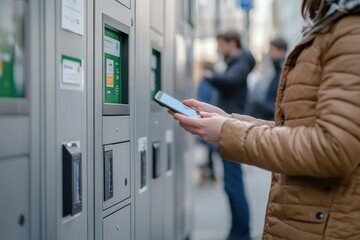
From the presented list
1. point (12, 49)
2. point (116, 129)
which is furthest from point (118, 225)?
point (12, 49)

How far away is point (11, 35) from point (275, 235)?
1.13 meters

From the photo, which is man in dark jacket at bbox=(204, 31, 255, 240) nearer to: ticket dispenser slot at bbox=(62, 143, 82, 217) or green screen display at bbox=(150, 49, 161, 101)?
green screen display at bbox=(150, 49, 161, 101)

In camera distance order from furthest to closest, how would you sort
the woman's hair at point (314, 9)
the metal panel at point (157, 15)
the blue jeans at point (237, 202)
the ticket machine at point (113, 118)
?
1. the blue jeans at point (237, 202)
2. the metal panel at point (157, 15)
3. the ticket machine at point (113, 118)
4. the woman's hair at point (314, 9)

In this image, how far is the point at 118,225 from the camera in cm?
240

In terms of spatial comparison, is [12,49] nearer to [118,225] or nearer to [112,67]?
[112,67]

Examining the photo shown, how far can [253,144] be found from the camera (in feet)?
5.45

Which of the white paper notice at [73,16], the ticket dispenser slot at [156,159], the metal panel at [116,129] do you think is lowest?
the ticket dispenser slot at [156,159]

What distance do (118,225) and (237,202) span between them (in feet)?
7.71

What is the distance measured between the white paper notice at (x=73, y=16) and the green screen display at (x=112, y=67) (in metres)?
0.30

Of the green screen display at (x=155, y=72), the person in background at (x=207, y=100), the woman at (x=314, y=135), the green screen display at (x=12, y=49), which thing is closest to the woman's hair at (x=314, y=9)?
the woman at (x=314, y=135)

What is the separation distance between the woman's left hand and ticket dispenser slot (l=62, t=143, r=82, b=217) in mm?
402

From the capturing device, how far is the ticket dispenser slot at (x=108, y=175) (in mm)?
2209

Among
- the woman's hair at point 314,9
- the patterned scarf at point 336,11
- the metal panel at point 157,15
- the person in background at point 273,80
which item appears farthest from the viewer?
the person in background at point 273,80

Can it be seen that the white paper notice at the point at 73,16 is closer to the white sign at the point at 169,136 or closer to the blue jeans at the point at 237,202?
the white sign at the point at 169,136
